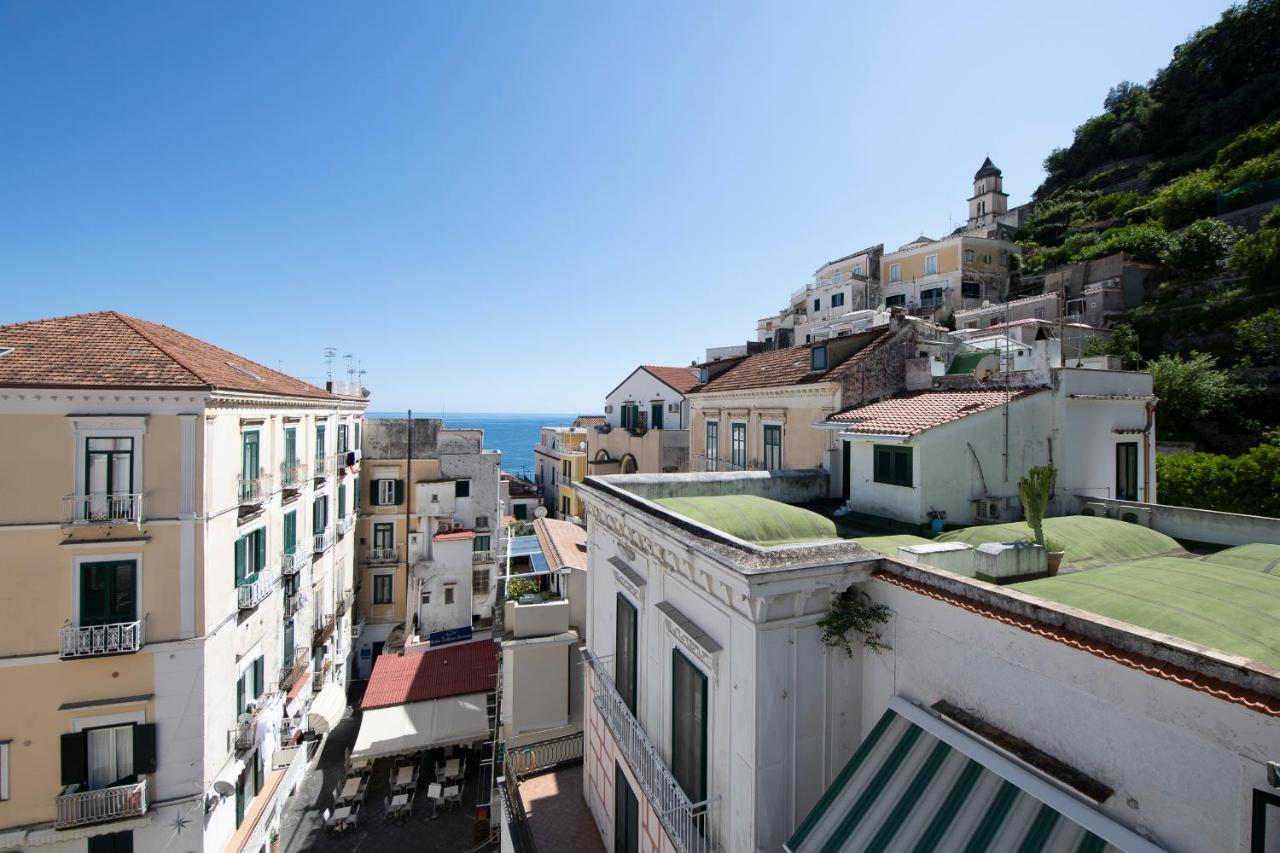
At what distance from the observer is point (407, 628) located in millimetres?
27797

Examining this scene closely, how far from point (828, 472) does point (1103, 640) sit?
Result: 996 cm

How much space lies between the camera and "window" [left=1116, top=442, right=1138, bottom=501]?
11.9m

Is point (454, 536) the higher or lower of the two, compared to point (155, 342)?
lower

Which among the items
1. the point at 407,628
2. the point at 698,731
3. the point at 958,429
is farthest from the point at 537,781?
the point at 407,628

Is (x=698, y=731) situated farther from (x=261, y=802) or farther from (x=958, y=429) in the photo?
(x=261, y=802)

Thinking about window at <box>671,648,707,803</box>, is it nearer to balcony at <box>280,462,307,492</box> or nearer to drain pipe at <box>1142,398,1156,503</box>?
drain pipe at <box>1142,398,1156,503</box>

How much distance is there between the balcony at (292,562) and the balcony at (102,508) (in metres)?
6.49

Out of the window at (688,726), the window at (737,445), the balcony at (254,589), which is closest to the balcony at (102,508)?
the balcony at (254,589)

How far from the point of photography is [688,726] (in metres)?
6.87

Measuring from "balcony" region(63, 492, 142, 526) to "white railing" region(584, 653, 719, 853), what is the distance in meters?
12.1

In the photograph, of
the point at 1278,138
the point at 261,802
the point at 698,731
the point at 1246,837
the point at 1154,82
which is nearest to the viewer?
the point at 1246,837

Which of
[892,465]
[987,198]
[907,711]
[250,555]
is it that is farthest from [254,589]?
[987,198]

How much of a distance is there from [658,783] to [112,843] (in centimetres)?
1533

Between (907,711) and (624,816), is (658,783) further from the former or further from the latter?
(907,711)
